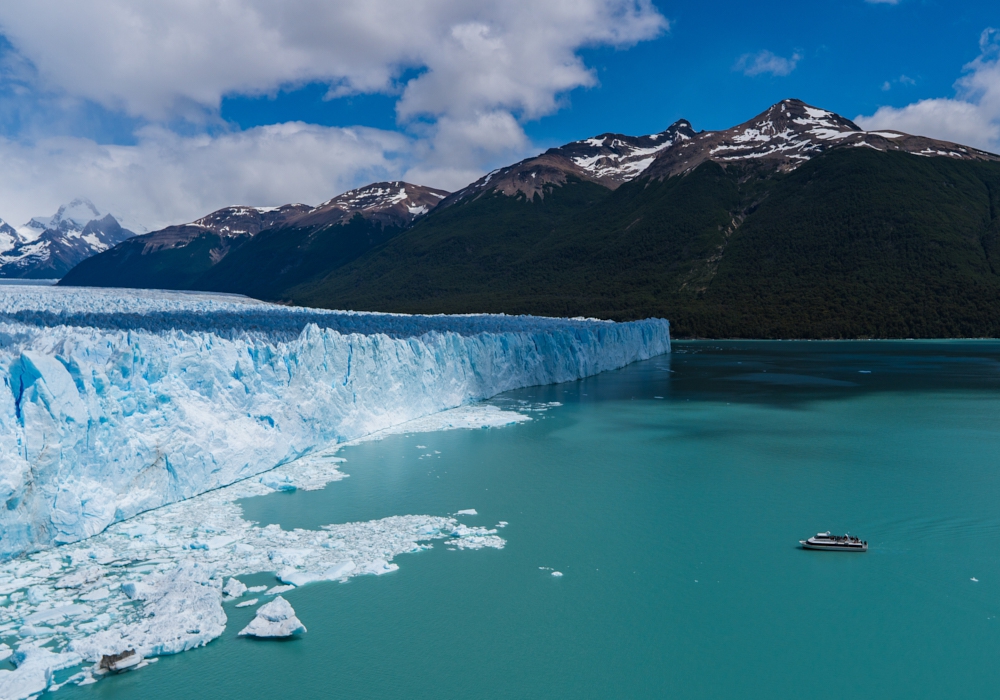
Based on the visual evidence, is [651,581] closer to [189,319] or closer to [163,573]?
[163,573]

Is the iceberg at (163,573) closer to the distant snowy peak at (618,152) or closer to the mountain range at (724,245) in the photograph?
the mountain range at (724,245)

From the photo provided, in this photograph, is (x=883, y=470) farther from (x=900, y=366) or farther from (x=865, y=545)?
(x=900, y=366)

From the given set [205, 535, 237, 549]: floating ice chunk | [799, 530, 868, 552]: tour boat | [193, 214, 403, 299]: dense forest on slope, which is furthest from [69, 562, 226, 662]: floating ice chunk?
[193, 214, 403, 299]: dense forest on slope

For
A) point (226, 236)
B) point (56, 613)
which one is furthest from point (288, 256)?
point (56, 613)

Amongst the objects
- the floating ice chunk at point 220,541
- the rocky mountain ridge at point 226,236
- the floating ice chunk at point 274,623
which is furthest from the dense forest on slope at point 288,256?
the floating ice chunk at point 274,623

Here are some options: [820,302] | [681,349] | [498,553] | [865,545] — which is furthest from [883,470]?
[820,302]
